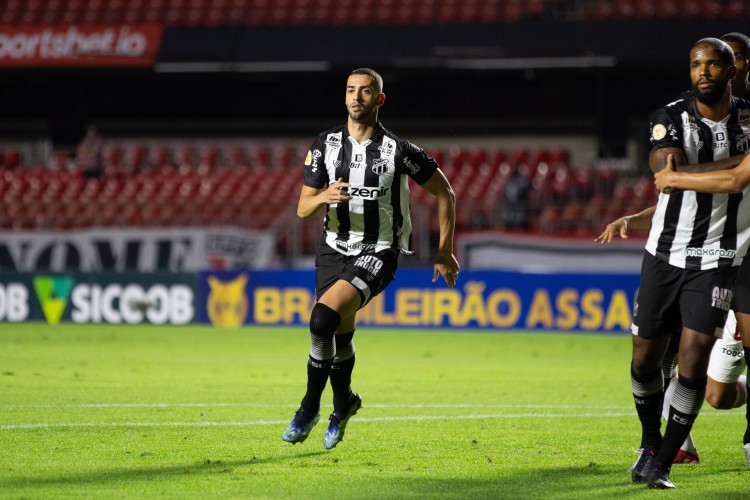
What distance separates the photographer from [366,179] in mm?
7023

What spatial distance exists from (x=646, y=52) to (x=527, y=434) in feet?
57.9

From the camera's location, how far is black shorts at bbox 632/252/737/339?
18.9 feet

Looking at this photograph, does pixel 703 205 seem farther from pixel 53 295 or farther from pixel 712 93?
pixel 53 295

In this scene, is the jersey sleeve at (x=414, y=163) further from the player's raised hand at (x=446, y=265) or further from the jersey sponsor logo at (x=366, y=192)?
the player's raised hand at (x=446, y=265)

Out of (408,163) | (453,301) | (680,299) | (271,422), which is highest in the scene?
(408,163)

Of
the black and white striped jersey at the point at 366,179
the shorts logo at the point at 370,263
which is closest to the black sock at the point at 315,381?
Answer: the shorts logo at the point at 370,263

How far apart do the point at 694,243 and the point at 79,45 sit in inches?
903

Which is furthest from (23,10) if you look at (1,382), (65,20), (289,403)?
(289,403)

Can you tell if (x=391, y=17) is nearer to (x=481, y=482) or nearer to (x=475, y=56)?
(x=475, y=56)

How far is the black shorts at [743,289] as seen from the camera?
5879 mm

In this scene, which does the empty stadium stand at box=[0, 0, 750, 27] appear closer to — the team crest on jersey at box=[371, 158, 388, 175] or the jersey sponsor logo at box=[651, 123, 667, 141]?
the team crest on jersey at box=[371, 158, 388, 175]

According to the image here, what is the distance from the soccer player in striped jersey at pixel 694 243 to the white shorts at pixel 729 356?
0.99 meters

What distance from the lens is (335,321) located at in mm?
6809

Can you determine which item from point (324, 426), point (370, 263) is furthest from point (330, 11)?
point (370, 263)
